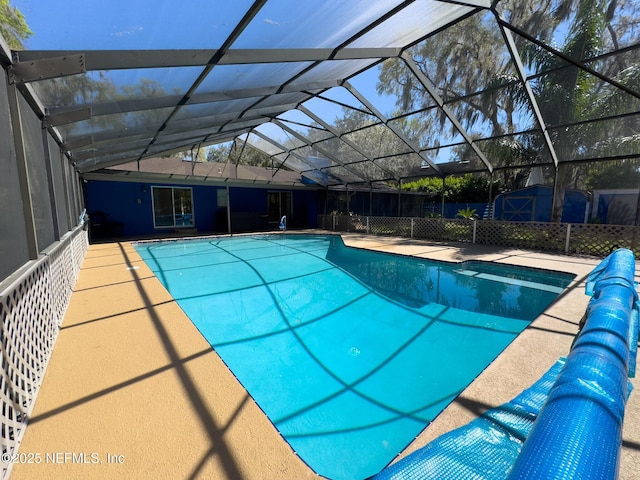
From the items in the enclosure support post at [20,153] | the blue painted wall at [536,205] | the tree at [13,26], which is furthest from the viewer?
the blue painted wall at [536,205]

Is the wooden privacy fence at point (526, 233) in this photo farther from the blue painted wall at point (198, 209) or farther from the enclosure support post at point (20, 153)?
the enclosure support post at point (20, 153)

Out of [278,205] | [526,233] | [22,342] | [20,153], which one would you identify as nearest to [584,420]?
[22,342]

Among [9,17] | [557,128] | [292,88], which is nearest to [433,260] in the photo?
[557,128]

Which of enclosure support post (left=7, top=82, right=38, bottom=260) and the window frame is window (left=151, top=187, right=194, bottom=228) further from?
enclosure support post (left=7, top=82, right=38, bottom=260)

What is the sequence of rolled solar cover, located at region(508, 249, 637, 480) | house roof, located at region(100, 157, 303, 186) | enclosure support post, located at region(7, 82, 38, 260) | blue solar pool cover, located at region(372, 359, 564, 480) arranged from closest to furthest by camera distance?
rolled solar cover, located at region(508, 249, 637, 480) < blue solar pool cover, located at region(372, 359, 564, 480) < enclosure support post, located at region(7, 82, 38, 260) < house roof, located at region(100, 157, 303, 186)

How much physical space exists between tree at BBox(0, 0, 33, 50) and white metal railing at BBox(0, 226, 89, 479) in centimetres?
162

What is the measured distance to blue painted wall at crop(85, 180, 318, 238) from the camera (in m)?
11.8

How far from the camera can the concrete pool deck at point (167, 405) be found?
1545 millimetres

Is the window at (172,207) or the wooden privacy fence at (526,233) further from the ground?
the window at (172,207)

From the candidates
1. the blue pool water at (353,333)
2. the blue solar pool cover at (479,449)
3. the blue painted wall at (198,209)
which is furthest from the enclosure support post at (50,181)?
the blue painted wall at (198,209)

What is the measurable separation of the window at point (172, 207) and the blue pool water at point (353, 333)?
222 inches

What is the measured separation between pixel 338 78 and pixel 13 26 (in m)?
6.30

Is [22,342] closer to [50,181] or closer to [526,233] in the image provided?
[50,181]

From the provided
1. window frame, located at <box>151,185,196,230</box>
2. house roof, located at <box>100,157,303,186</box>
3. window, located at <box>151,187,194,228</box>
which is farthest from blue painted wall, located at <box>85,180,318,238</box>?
house roof, located at <box>100,157,303,186</box>
